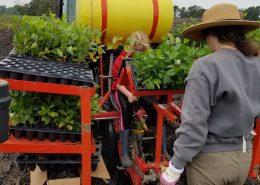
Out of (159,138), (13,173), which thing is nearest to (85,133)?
→ (159,138)

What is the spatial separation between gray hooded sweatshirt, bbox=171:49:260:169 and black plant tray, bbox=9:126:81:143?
865 millimetres

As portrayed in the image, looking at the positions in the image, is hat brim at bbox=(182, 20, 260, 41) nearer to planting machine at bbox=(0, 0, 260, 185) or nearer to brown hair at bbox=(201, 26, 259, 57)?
brown hair at bbox=(201, 26, 259, 57)

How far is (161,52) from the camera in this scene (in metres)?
3.00

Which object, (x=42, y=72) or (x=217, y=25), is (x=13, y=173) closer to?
(x=42, y=72)

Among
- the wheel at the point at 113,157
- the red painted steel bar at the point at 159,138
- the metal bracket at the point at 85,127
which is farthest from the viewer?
the wheel at the point at 113,157

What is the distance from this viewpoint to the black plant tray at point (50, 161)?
257 cm

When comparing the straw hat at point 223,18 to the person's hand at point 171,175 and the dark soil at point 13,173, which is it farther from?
the dark soil at point 13,173

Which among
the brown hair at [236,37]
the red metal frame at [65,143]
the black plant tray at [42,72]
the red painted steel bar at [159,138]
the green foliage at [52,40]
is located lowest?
Answer: the red painted steel bar at [159,138]

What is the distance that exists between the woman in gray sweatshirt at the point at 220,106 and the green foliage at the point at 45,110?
90 cm

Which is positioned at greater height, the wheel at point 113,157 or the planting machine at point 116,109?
the planting machine at point 116,109

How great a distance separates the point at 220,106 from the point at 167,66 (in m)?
1.09

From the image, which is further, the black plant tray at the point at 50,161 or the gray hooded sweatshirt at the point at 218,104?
the black plant tray at the point at 50,161

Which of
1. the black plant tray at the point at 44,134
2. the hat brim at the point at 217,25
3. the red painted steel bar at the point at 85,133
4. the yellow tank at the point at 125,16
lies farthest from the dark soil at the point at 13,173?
the hat brim at the point at 217,25

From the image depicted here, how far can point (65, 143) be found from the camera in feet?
8.27
